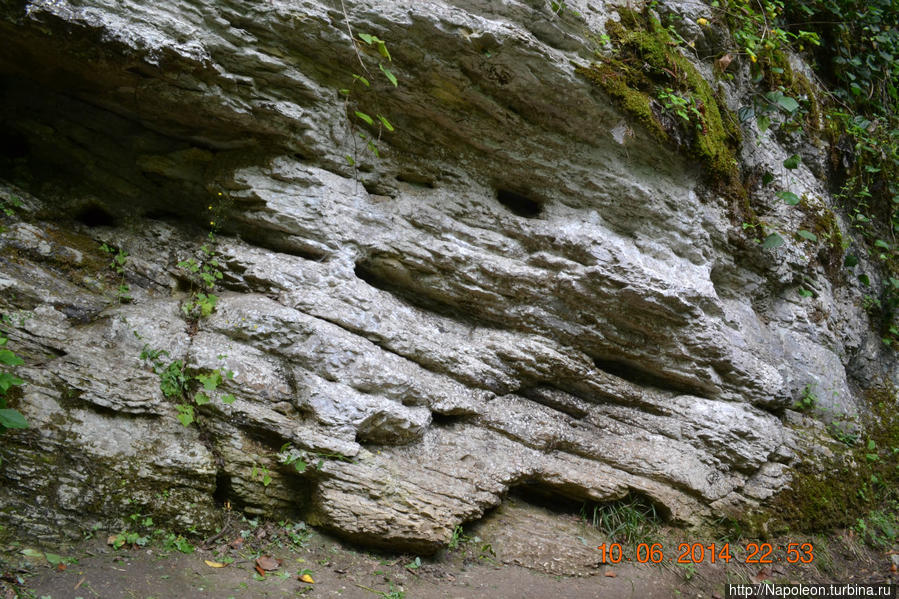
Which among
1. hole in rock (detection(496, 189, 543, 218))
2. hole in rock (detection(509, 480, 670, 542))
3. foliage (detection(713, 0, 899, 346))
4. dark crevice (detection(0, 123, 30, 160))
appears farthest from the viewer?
foliage (detection(713, 0, 899, 346))

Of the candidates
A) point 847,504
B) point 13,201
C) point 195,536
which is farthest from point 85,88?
point 847,504

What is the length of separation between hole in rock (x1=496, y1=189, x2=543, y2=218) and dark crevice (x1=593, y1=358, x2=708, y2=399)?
5.41ft

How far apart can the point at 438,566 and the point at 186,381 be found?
2.23 meters

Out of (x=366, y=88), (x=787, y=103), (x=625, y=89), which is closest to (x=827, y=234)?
(x=787, y=103)

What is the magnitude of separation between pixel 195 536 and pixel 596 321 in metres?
3.76

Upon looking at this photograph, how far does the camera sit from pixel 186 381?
12.1ft

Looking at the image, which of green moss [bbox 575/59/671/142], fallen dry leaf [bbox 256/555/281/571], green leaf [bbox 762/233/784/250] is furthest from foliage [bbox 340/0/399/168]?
green leaf [bbox 762/233/784/250]

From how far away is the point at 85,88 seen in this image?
416 centimetres

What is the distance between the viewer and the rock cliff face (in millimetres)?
3604

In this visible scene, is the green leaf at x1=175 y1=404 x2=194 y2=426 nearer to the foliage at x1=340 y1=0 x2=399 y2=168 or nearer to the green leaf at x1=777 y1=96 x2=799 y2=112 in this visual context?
the foliage at x1=340 y1=0 x2=399 y2=168

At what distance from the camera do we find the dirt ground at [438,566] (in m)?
2.85

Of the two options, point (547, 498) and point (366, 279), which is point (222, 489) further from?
point (547, 498)

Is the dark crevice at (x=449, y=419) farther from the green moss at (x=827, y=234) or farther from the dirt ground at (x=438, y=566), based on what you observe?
the green moss at (x=827, y=234)

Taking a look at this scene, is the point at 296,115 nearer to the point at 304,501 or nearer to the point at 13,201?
the point at 13,201
